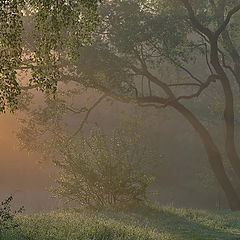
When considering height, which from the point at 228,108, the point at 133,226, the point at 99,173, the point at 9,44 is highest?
the point at 228,108

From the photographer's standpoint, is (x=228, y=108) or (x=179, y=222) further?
(x=228, y=108)

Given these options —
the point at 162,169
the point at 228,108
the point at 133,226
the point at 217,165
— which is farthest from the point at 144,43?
the point at 162,169

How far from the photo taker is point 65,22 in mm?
11117

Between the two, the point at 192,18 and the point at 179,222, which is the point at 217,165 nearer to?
the point at 192,18

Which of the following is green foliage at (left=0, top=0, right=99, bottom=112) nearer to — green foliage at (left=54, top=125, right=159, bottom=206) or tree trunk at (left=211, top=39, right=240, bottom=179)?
green foliage at (left=54, top=125, right=159, bottom=206)

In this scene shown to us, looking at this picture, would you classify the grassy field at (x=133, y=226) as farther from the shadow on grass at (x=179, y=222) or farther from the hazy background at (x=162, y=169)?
the hazy background at (x=162, y=169)

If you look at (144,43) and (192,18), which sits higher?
(192,18)

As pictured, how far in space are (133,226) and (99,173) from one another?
7.86 m

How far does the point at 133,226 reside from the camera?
16.0 metres

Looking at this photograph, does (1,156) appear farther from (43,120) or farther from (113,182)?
(113,182)

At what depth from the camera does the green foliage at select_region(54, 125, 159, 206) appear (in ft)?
76.7

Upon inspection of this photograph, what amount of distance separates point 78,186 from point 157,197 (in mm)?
25751

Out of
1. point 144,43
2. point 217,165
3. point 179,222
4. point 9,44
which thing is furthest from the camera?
point 217,165

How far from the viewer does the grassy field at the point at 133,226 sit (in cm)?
1299
